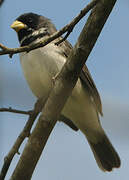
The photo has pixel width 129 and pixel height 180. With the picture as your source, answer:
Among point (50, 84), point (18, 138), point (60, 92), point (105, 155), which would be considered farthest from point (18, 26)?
point (60, 92)

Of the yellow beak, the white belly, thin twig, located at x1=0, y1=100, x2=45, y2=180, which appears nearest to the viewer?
thin twig, located at x1=0, y1=100, x2=45, y2=180

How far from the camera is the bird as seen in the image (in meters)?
3.39

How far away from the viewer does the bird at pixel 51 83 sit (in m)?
3.39

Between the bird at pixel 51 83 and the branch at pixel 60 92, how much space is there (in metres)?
0.98

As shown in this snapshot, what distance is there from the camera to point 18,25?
4070 millimetres

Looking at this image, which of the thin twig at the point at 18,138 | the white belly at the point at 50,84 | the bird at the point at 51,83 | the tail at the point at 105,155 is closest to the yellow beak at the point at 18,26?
the bird at the point at 51,83

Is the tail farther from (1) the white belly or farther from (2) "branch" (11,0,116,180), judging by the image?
(2) "branch" (11,0,116,180)

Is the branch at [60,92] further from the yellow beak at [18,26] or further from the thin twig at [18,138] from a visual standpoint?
the yellow beak at [18,26]

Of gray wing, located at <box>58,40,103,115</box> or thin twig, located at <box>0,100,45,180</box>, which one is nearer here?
thin twig, located at <box>0,100,45,180</box>

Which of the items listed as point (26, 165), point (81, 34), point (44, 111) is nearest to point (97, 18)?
point (81, 34)

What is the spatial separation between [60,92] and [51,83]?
116 centimetres

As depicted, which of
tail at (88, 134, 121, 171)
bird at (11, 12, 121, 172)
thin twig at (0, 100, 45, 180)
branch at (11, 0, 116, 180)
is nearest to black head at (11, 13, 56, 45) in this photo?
bird at (11, 12, 121, 172)

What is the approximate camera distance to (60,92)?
2.26 meters

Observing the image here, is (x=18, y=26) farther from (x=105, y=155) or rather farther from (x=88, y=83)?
(x=105, y=155)
